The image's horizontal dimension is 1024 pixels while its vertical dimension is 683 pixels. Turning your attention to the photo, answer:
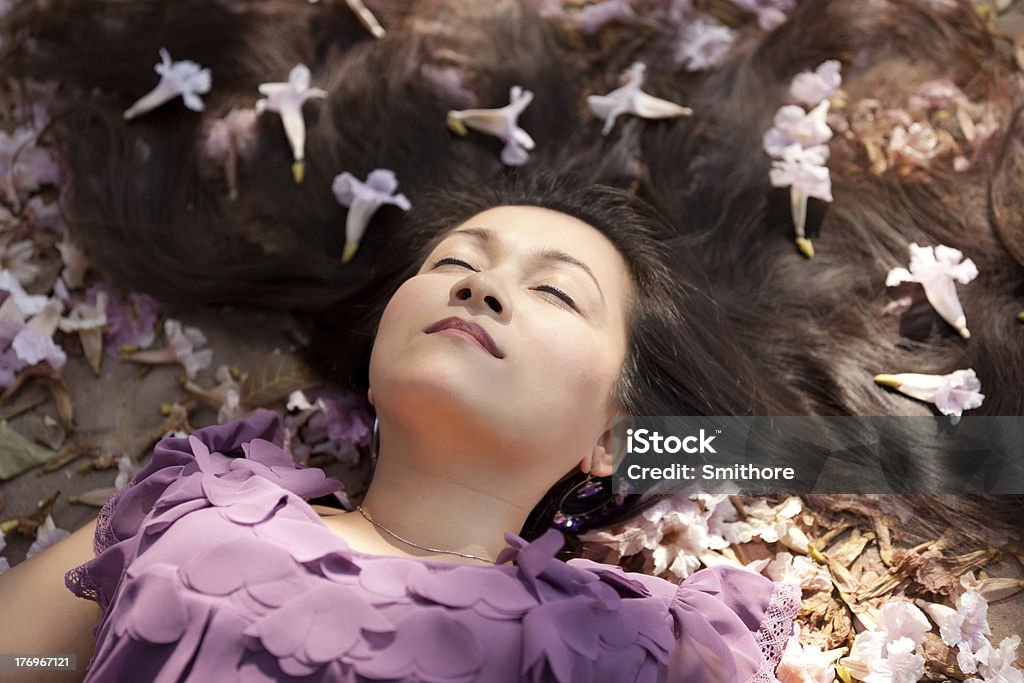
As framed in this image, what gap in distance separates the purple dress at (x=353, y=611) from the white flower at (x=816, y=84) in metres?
1.01

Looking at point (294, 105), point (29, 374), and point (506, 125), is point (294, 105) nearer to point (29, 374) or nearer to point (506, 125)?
point (506, 125)

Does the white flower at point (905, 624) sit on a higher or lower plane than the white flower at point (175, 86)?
lower

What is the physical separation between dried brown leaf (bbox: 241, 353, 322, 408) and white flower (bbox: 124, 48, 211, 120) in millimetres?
528

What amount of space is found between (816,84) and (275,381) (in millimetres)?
1118

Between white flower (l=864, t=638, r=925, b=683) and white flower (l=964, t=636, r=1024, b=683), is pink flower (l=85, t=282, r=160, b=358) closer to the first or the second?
white flower (l=864, t=638, r=925, b=683)

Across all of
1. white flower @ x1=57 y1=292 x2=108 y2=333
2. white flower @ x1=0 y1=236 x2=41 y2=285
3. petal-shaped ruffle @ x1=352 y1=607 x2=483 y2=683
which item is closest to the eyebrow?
petal-shaped ruffle @ x1=352 y1=607 x2=483 y2=683

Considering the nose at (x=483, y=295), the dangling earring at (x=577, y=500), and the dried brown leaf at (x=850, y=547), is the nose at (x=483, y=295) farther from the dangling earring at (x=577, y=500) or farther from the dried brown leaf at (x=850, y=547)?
the dried brown leaf at (x=850, y=547)

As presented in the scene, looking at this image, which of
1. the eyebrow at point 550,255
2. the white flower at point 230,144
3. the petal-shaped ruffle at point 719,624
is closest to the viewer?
the petal-shaped ruffle at point 719,624

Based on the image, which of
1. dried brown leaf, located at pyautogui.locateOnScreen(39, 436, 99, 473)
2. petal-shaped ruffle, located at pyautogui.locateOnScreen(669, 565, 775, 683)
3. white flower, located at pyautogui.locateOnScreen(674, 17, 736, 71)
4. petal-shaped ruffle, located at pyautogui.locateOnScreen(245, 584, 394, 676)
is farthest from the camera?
white flower, located at pyautogui.locateOnScreen(674, 17, 736, 71)

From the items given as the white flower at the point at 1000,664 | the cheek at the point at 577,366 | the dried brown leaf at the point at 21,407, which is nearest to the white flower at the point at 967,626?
the white flower at the point at 1000,664

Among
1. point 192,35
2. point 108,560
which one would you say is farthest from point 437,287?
point 192,35

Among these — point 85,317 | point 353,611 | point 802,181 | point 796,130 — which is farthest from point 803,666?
point 85,317

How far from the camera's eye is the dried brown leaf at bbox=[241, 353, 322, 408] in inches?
73.4

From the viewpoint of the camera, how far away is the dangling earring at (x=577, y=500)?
1.67 metres
